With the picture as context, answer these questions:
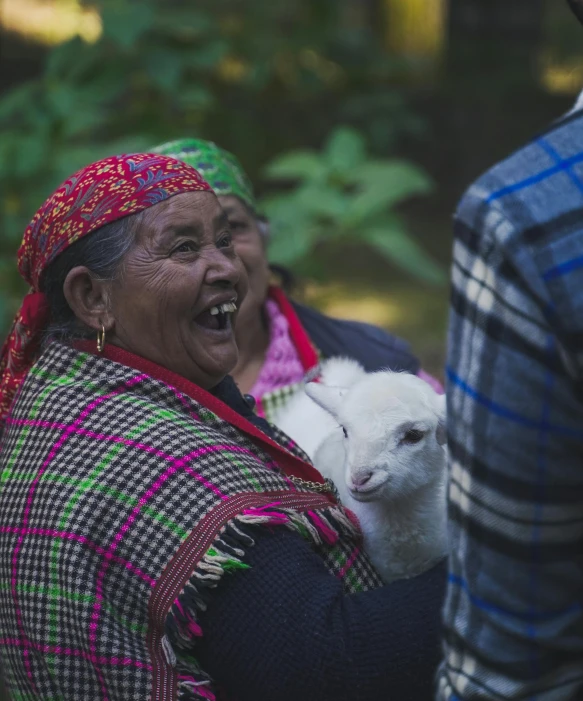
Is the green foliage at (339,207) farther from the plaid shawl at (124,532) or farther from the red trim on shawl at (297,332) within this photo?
the plaid shawl at (124,532)

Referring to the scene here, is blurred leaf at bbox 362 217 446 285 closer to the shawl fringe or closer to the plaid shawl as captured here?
the plaid shawl

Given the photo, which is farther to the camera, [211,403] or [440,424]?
[440,424]

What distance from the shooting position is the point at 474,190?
1.10 meters

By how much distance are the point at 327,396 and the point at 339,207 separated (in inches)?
121

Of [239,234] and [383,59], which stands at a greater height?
[383,59]

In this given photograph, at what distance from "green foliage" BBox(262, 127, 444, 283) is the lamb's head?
9.30 ft

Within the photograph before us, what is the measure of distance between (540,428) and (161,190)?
1295mm

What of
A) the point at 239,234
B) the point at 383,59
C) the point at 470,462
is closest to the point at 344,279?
the point at 383,59

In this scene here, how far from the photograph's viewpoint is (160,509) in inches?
71.6

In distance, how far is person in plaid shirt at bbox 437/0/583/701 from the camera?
41.6 inches

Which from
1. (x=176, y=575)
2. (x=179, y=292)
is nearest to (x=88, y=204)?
(x=179, y=292)

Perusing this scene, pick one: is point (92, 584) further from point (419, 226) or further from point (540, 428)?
point (419, 226)

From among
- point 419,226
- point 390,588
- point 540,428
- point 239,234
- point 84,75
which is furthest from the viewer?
point 419,226

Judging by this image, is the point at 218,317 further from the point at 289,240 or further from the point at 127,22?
the point at 127,22
